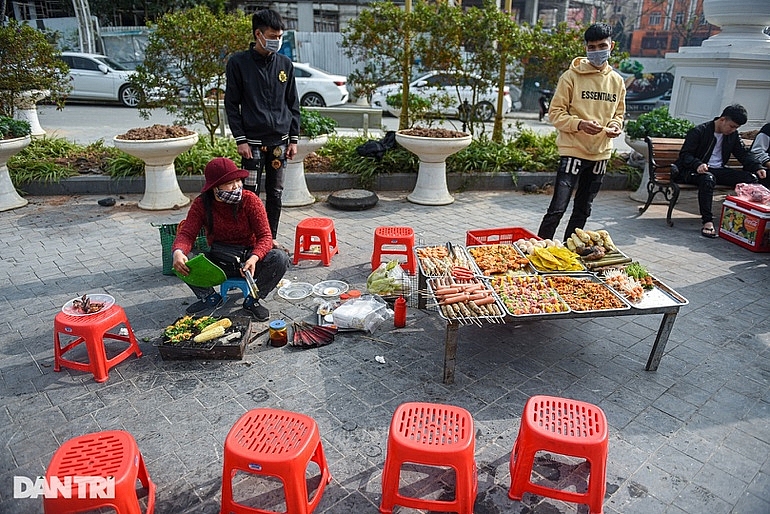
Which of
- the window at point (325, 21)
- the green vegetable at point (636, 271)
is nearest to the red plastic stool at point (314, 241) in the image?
the green vegetable at point (636, 271)

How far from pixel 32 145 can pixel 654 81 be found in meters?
23.2

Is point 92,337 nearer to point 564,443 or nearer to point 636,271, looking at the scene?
point 564,443

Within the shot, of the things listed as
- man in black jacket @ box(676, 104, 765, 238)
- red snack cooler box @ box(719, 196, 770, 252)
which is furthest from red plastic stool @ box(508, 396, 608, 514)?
man in black jacket @ box(676, 104, 765, 238)

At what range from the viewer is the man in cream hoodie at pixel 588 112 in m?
4.81

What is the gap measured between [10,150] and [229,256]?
4.64 m

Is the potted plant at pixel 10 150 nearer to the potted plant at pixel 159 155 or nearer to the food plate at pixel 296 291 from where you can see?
the potted plant at pixel 159 155

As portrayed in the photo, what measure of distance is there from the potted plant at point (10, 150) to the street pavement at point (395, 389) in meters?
2.02

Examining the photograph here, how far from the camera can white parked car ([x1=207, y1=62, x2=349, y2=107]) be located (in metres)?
16.6

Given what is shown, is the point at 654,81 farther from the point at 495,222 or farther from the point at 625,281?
the point at 625,281

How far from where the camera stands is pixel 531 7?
28.9 meters

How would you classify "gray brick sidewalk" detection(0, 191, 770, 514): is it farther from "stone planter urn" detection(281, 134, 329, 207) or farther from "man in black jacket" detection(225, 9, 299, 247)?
"stone planter urn" detection(281, 134, 329, 207)

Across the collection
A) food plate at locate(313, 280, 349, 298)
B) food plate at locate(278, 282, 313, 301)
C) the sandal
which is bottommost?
food plate at locate(278, 282, 313, 301)

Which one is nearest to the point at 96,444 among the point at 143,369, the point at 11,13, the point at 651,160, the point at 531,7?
the point at 143,369

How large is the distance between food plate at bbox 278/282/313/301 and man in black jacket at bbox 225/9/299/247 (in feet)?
1.38
